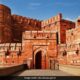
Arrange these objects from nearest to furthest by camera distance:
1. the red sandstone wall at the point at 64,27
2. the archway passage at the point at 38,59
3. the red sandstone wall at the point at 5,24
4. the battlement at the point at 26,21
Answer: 1. the archway passage at the point at 38,59
2. the red sandstone wall at the point at 5,24
3. the red sandstone wall at the point at 64,27
4. the battlement at the point at 26,21

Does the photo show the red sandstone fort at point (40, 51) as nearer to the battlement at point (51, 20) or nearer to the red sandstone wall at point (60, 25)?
the red sandstone wall at point (60, 25)

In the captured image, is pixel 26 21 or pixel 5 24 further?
pixel 26 21

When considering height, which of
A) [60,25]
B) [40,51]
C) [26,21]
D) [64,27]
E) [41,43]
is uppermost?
[26,21]

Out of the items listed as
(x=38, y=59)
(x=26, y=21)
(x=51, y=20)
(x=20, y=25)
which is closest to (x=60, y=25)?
(x=51, y=20)

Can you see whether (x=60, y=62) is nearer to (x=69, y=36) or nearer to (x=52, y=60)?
(x=52, y=60)

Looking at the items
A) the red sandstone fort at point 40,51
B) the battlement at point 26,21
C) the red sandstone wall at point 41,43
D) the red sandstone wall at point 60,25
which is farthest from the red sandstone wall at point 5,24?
the red sandstone wall at point 41,43

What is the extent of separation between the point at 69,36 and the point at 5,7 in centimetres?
1025

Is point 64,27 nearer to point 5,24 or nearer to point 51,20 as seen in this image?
point 51,20

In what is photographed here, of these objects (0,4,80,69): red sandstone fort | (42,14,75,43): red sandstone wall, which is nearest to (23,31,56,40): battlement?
(0,4,80,69): red sandstone fort

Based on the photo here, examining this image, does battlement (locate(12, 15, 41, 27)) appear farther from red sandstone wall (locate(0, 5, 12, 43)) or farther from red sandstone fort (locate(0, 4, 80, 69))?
red sandstone fort (locate(0, 4, 80, 69))

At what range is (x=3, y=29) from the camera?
30.5m

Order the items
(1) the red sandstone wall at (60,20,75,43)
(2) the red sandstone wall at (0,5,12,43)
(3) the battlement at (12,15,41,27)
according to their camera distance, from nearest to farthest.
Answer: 1. (2) the red sandstone wall at (0,5,12,43)
2. (1) the red sandstone wall at (60,20,75,43)
3. (3) the battlement at (12,15,41,27)

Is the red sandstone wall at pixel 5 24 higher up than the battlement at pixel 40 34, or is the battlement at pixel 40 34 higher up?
the red sandstone wall at pixel 5 24

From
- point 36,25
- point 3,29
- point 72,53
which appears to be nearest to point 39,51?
point 72,53
